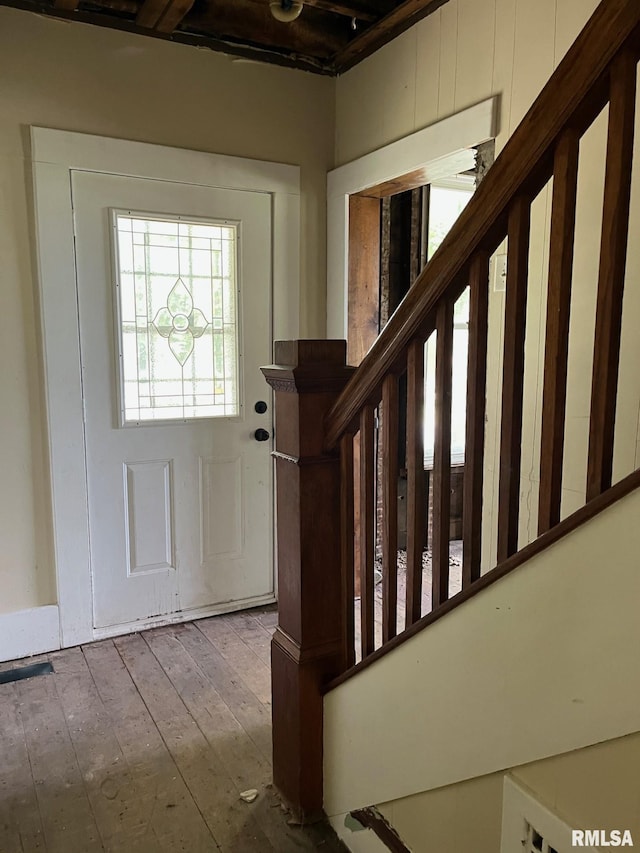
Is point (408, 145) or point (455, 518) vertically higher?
point (408, 145)

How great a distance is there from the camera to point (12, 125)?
7.86ft

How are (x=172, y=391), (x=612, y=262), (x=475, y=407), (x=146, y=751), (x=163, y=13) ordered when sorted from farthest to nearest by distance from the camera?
(x=172, y=391)
(x=163, y=13)
(x=146, y=751)
(x=475, y=407)
(x=612, y=262)

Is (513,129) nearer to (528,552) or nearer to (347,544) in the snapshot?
(347,544)

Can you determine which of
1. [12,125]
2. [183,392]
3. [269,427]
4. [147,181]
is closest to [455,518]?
[269,427]

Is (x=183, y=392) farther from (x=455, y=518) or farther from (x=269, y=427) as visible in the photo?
(x=455, y=518)

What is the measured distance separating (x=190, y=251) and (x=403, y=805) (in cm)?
223

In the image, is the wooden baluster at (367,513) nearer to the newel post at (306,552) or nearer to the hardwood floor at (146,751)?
the newel post at (306,552)

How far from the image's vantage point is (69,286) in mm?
2533

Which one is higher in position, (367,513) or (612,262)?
(612,262)

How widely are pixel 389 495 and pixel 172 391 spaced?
5.39 ft

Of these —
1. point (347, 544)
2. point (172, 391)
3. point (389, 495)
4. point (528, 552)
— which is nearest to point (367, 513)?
point (389, 495)

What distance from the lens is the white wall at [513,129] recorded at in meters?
1.80

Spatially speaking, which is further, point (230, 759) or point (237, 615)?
point (237, 615)

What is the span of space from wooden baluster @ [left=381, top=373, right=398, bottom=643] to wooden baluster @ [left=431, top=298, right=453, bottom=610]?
0.13 metres
